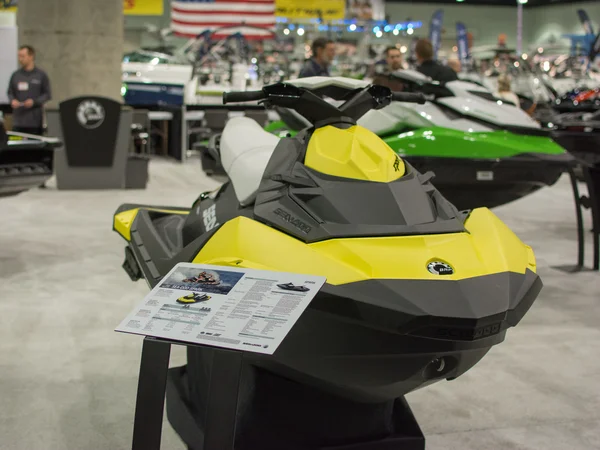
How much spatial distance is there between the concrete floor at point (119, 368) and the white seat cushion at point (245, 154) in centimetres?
84

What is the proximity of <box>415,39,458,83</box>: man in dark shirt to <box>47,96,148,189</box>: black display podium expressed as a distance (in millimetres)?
3790

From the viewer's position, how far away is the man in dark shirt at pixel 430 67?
6355mm

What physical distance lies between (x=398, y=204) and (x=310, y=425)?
67 cm

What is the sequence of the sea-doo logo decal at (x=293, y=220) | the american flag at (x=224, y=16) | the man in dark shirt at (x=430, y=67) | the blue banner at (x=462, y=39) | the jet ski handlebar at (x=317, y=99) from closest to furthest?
the sea-doo logo decal at (x=293, y=220)
the jet ski handlebar at (x=317, y=99)
the man in dark shirt at (x=430, y=67)
the american flag at (x=224, y=16)
the blue banner at (x=462, y=39)

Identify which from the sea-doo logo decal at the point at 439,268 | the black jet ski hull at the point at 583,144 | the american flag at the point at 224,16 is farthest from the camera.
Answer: the american flag at the point at 224,16

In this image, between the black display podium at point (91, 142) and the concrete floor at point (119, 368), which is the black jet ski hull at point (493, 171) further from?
the black display podium at point (91, 142)

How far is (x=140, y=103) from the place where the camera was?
15391mm

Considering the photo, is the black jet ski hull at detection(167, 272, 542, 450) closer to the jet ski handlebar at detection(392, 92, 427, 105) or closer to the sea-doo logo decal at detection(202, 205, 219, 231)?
the sea-doo logo decal at detection(202, 205, 219, 231)

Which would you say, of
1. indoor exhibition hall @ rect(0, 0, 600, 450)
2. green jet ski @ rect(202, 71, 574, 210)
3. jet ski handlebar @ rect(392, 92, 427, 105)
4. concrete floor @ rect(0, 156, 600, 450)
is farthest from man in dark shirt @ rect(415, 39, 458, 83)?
jet ski handlebar @ rect(392, 92, 427, 105)

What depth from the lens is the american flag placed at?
17828 mm

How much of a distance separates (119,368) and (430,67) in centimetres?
412

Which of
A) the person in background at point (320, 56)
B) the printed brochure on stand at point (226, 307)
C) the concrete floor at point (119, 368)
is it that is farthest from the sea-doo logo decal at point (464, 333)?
the person in background at point (320, 56)

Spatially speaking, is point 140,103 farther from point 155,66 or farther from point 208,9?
point 208,9

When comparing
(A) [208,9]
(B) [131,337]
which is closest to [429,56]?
(B) [131,337]
